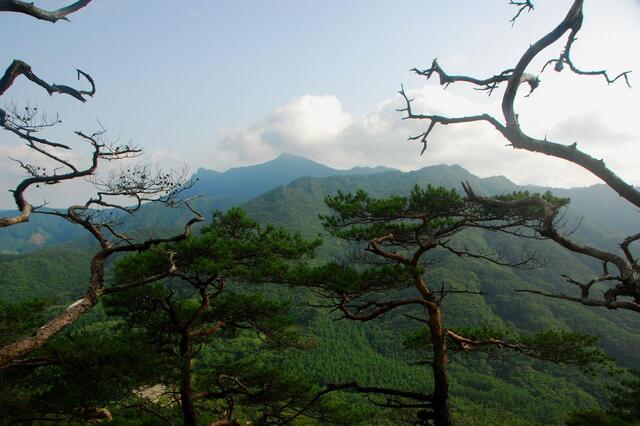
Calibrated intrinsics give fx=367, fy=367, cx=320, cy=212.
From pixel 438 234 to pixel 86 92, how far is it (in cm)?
545

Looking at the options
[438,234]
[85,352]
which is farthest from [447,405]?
[85,352]

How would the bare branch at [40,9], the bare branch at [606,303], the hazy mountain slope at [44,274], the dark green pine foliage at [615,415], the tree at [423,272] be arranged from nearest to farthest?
1. the bare branch at [606,303]
2. the bare branch at [40,9]
3. the tree at [423,272]
4. the dark green pine foliage at [615,415]
5. the hazy mountain slope at [44,274]

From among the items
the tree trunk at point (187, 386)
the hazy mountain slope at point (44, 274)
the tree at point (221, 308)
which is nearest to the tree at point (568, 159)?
the tree at point (221, 308)

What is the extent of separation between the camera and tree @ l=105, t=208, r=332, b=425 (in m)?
7.05

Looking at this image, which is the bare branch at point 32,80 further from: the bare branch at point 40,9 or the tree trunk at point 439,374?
the tree trunk at point 439,374

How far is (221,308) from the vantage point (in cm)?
822

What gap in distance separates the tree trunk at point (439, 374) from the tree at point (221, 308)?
2.72 metres

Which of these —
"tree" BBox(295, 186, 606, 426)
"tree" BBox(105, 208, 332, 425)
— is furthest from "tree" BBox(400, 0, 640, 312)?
"tree" BBox(105, 208, 332, 425)

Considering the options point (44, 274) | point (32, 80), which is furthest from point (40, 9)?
point (44, 274)

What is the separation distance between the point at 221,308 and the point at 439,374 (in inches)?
187

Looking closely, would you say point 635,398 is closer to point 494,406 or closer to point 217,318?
point 217,318

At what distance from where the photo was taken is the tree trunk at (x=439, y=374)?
18.6ft

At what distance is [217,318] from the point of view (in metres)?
8.43

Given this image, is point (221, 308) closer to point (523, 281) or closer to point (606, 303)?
point (606, 303)
